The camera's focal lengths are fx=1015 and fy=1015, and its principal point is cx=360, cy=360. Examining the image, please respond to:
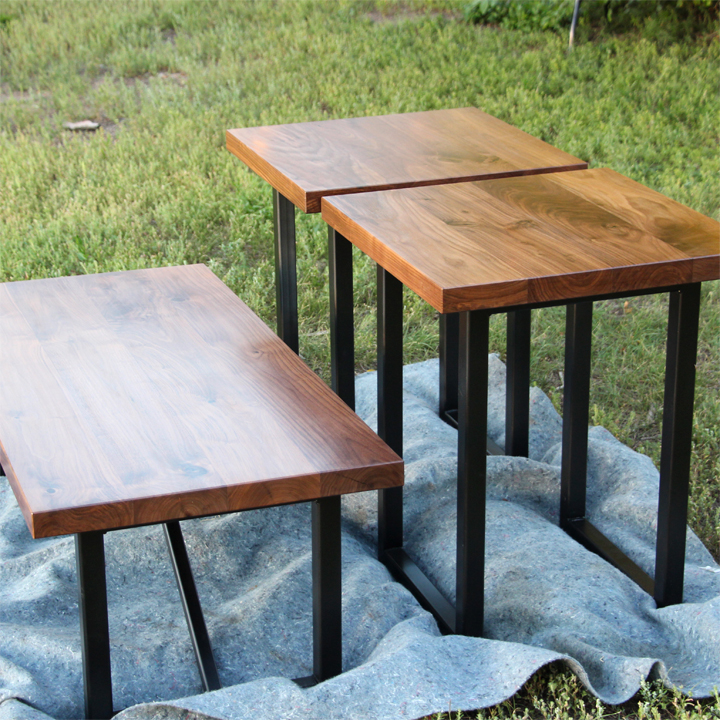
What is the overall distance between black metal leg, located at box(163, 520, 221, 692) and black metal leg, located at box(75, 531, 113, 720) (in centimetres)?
18

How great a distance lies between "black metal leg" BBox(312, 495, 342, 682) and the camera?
2.01 meters

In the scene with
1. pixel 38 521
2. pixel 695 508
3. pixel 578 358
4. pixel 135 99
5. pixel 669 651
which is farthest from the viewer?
pixel 135 99

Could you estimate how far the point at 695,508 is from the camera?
303 cm

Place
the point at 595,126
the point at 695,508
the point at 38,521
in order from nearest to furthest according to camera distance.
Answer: the point at 38,521 < the point at 695,508 < the point at 595,126

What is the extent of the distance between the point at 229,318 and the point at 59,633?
2.80 feet

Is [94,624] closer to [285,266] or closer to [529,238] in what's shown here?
[529,238]

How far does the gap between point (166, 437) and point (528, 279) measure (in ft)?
2.55

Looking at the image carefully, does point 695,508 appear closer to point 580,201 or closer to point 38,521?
point 580,201

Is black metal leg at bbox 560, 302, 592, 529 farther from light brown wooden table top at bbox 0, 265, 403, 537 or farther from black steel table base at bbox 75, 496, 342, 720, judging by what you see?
black steel table base at bbox 75, 496, 342, 720

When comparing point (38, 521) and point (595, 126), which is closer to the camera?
point (38, 521)

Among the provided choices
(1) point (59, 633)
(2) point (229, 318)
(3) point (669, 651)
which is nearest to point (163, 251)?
(2) point (229, 318)

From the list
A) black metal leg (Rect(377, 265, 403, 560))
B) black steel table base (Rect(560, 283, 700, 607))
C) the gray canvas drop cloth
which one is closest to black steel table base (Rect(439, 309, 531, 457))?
the gray canvas drop cloth

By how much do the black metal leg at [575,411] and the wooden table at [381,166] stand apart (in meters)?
0.31

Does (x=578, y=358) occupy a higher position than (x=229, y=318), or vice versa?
(x=229, y=318)
